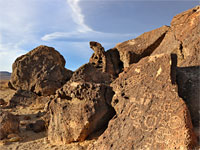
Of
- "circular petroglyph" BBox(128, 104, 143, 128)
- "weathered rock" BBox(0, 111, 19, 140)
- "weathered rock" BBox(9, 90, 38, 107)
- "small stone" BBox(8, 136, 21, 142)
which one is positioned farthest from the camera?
"weathered rock" BBox(9, 90, 38, 107)

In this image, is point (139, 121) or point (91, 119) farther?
point (91, 119)

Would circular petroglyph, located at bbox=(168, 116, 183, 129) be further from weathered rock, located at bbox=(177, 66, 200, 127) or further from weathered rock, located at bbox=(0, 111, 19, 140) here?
weathered rock, located at bbox=(0, 111, 19, 140)

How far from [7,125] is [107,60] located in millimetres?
6089

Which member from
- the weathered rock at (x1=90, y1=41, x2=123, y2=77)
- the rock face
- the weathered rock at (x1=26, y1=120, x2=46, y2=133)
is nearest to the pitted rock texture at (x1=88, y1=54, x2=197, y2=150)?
the weathered rock at (x1=26, y1=120, x2=46, y2=133)

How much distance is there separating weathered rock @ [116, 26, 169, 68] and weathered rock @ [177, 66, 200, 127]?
182 inches

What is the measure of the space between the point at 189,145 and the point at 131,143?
2.10 ft

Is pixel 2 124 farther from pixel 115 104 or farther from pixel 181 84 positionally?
pixel 181 84

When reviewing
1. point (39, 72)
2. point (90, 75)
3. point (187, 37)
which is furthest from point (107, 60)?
point (187, 37)

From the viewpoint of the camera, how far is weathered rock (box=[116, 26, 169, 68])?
7191 millimetres

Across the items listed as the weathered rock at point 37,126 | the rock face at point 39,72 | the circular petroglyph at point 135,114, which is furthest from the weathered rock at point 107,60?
the circular petroglyph at point 135,114

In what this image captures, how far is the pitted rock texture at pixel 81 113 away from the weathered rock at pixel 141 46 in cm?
497

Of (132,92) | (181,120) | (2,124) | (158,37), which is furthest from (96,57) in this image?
(181,120)

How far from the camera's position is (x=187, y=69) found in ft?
9.21

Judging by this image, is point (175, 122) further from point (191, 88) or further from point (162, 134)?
point (191, 88)
